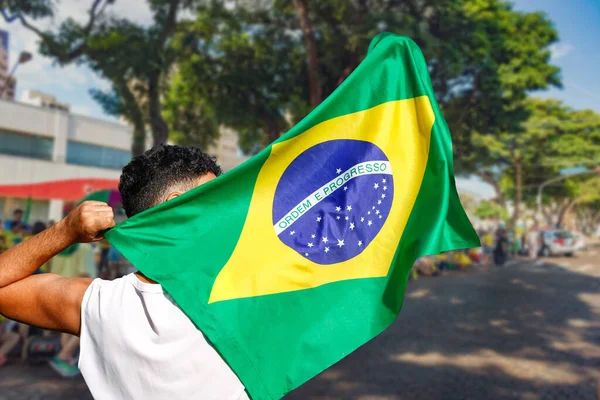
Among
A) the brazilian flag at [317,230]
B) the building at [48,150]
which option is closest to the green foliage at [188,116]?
the building at [48,150]

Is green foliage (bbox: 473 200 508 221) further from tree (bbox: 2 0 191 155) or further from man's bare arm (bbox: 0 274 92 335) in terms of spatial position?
man's bare arm (bbox: 0 274 92 335)

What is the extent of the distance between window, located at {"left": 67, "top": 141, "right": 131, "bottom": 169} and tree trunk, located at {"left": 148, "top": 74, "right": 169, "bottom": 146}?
1888 cm

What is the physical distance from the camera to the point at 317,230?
168cm

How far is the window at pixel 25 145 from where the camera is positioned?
2578 cm

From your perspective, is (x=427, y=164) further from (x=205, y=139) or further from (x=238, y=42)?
(x=205, y=139)

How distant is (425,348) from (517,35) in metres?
14.9

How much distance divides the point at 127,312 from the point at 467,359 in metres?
5.72

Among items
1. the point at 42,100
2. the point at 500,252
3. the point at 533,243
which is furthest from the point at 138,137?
the point at 42,100

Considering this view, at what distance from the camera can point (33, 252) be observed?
1475mm

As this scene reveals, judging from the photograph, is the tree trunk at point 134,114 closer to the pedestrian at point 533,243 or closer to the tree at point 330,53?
the tree at point 330,53

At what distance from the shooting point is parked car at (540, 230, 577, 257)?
2509 centimetres

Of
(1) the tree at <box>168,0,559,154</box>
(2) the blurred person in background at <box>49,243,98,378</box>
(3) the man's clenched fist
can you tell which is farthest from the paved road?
(1) the tree at <box>168,0,559,154</box>

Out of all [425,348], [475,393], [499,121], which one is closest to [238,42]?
[499,121]

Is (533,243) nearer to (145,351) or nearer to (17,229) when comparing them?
(17,229)
